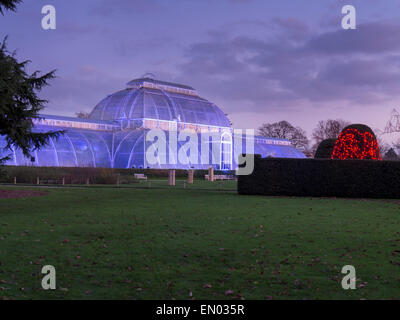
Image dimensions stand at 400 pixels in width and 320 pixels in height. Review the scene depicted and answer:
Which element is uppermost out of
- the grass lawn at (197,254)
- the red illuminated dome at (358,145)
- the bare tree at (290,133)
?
the bare tree at (290,133)

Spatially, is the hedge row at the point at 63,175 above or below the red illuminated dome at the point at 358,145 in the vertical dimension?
below

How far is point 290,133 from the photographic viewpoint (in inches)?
3516

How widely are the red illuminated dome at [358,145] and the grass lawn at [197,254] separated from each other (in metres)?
11.6

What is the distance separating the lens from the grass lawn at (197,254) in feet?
20.5

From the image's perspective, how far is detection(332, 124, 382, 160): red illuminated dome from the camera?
2584cm

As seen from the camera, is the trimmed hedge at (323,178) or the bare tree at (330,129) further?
the bare tree at (330,129)

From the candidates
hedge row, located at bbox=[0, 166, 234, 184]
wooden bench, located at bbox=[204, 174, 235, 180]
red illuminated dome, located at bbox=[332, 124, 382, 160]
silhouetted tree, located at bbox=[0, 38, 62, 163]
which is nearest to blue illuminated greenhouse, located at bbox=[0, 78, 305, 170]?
wooden bench, located at bbox=[204, 174, 235, 180]

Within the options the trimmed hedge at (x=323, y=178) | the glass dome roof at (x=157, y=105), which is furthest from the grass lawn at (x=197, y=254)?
the glass dome roof at (x=157, y=105)

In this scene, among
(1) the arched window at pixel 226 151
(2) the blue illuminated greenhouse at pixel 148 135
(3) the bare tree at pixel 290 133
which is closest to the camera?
(2) the blue illuminated greenhouse at pixel 148 135

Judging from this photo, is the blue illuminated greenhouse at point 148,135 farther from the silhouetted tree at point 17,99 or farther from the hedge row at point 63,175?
the silhouetted tree at point 17,99

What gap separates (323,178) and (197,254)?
17391 millimetres

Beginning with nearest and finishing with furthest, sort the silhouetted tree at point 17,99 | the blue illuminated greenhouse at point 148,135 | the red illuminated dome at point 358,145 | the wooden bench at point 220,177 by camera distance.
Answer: the silhouetted tree at point 17,99 → the red illuminated dome at point 358,145 → the wooden bench at point 220,177 → the blue illuminated greenhouse at point 148,135
